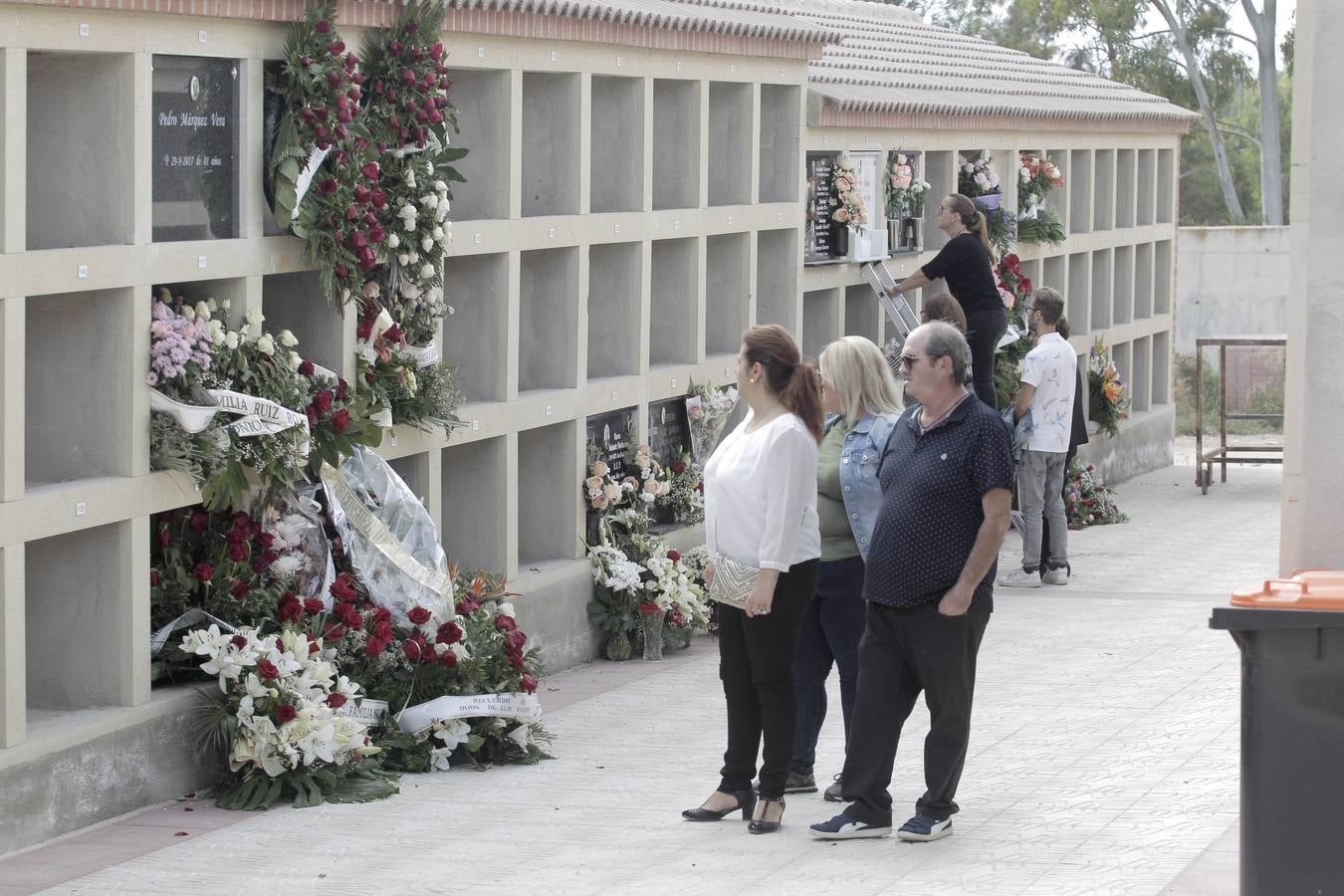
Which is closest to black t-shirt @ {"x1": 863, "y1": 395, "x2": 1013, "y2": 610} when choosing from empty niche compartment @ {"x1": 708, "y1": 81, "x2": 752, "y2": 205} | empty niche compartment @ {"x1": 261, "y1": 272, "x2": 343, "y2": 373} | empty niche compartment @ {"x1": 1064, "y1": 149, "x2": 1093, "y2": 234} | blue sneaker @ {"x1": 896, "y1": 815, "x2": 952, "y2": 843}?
blue sneaker @ {"x1": 896, "y1": 815, "x2": 952, "y2": 843}

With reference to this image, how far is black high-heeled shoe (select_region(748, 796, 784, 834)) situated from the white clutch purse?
1.96 feet

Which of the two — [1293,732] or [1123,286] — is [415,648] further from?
[1123,286]

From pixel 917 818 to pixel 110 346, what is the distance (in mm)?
2985

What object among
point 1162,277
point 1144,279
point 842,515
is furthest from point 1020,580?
point 1162,277

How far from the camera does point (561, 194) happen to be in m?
9.62

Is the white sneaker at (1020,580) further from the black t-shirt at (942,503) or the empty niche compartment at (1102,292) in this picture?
the black t-shirt at (942,503)

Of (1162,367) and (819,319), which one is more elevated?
(819,319)

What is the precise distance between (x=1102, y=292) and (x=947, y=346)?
1241 cm

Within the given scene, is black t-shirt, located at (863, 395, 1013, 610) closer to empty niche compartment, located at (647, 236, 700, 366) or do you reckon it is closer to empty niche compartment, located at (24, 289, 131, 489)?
empty niche compartment, located at (24, 289, 131, 489)

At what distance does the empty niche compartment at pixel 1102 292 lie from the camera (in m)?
18.0

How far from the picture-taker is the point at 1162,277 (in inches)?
783

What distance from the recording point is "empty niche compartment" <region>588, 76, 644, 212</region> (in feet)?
33.1

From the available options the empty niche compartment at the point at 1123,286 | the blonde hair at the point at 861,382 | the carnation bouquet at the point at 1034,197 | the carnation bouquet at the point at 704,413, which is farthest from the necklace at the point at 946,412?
the empty niche compartment at the point at 1123,286

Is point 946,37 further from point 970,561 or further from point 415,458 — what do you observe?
point 970,561
